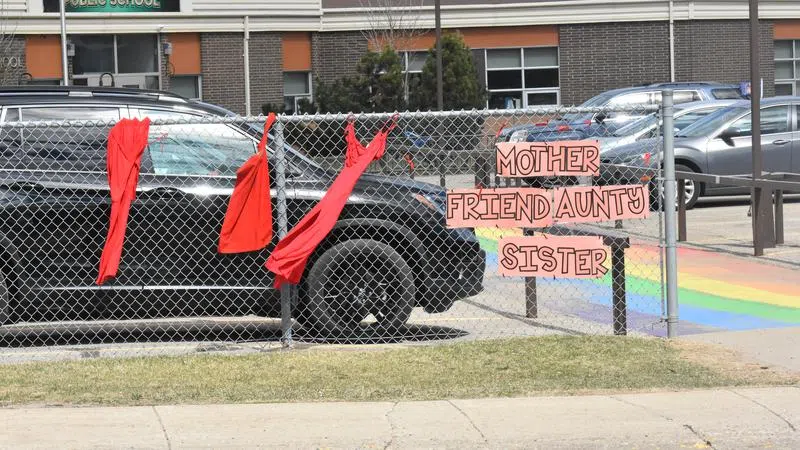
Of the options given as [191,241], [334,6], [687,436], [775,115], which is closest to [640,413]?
[687,436]

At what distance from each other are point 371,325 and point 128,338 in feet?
6.73

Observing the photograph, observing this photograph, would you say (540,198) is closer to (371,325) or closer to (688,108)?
(371,325)

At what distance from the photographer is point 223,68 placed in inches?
1485

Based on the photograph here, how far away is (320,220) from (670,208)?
259 cm

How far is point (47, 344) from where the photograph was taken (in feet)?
32.5

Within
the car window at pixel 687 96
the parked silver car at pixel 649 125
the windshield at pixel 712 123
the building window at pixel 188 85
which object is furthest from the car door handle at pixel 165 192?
the building window at pixel 188 85

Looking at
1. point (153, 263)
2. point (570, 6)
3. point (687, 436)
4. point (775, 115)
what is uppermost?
point (570, 6)

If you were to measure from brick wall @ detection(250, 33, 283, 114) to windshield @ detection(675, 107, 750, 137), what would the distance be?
66.1ft

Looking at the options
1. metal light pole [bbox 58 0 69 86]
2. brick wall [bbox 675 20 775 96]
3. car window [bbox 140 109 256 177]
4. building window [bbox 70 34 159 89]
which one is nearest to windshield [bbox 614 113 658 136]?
car window [bbox 140 109 256 177]

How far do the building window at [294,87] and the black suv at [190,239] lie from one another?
2929 cm

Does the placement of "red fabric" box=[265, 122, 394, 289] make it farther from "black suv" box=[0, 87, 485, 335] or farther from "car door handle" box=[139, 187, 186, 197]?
"car door handle" box=[139, 187, 186, 197]

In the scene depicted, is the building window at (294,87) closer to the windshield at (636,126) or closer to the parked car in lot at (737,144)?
the windshield at (636,126)

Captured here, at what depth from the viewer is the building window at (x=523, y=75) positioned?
133 ft

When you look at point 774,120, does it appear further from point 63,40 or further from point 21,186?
point 63,40
